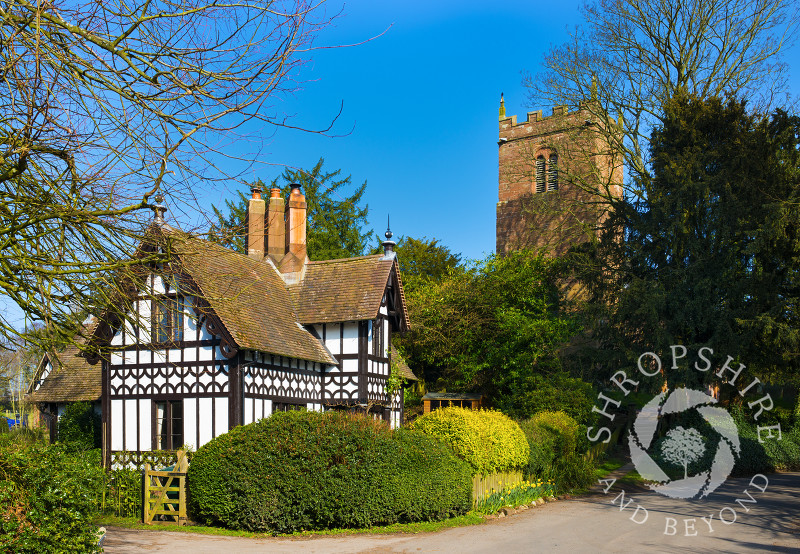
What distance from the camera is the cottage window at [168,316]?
833 centimetres

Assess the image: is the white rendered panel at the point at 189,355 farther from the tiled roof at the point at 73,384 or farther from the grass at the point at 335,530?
the tiled roof at the point at 73,384

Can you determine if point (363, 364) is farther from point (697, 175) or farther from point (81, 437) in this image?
point (697, 175)

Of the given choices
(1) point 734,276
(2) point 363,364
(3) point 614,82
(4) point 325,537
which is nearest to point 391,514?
(4) point 325,537

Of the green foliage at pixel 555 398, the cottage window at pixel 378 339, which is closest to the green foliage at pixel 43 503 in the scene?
the cottage window at pixel 378 339

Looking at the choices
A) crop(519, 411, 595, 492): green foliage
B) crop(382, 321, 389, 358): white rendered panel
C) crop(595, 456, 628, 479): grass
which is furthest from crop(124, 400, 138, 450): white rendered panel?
crop(595, 456, 628, 479): grass

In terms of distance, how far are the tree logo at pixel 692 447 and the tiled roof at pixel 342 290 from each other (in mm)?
10445

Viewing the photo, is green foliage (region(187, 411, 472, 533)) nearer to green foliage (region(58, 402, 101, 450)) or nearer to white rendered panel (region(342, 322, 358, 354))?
white rendered panel (region(342, 322, 358, 354))

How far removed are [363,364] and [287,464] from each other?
7534 mm

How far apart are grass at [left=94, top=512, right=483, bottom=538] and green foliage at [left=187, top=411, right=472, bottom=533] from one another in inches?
7.9

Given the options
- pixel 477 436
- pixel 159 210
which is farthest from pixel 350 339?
pixel 159 210

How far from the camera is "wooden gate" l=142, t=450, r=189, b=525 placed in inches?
598

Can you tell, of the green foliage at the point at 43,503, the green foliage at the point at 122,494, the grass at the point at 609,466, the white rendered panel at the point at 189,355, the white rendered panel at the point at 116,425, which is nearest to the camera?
the green foliage at the point at 43,503

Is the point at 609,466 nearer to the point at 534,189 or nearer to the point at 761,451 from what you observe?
the point at 761,451

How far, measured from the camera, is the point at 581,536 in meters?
13.4
